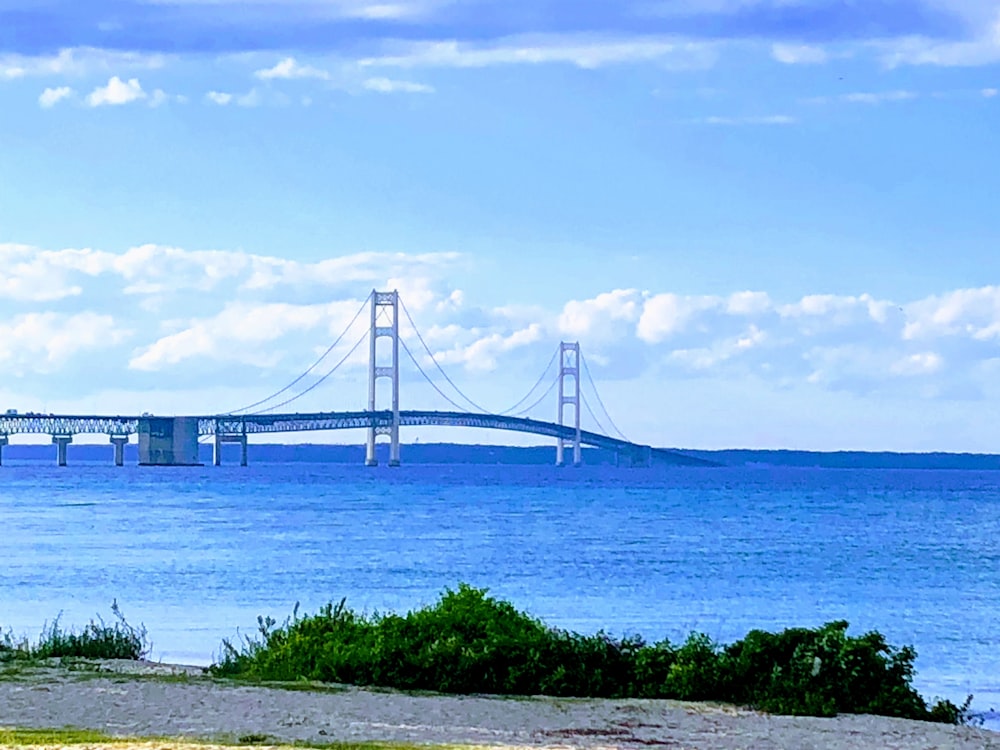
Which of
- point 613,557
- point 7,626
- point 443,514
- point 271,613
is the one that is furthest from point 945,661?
point 443,514

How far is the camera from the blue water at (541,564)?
25.9m

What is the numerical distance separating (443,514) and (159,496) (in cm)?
1958

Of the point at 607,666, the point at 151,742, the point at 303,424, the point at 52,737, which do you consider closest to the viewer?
the point at 151,742

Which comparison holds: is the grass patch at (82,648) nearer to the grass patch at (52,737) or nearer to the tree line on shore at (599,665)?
the tree line on shore at (599,665)

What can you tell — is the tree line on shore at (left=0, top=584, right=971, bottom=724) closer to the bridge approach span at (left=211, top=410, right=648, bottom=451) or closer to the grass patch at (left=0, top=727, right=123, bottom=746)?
the grass patch at (left=0, top=727, right=123, bottom=746)

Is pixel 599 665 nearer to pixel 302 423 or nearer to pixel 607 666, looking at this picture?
pixel 607 666

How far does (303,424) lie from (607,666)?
79.4 metres

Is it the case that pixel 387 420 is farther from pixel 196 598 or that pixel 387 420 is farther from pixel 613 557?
pixel 196 598

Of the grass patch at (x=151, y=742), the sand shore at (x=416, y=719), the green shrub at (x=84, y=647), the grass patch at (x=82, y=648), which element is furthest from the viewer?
the green shrub at (x=84, y=647)

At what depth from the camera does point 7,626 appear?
2356 centimetres

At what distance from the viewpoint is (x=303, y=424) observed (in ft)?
297

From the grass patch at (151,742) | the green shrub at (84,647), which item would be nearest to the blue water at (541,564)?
the green shrub at (84,647)

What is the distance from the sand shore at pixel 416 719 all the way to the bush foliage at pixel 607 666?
0.37 m

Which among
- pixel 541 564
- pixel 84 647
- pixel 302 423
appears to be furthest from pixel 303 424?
pixel 84 647
